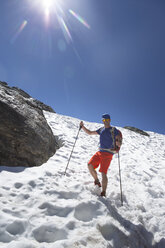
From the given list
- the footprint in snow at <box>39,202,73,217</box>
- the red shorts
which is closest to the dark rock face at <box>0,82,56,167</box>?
the footprint in snow at <box>39,202,73,217</box>

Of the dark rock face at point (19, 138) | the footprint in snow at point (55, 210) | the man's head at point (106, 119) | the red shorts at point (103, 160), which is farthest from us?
the man's head at point (106, 119)

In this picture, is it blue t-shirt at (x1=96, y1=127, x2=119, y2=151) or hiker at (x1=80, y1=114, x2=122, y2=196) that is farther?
blue t-shirt at (x1=96, y1=127, x2=119, y2=151)

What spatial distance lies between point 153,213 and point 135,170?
3158 millimetres

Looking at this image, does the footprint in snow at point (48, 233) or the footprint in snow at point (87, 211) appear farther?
the footprint in snow at point (87, 211)

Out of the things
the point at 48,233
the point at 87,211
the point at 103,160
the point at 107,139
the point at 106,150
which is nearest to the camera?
the point at 48,233

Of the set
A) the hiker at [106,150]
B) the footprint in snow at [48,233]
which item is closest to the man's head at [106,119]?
the hiker at [106,150]

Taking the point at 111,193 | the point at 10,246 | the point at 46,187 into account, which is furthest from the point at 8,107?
the point at 111,193

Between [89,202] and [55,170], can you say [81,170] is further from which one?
[89,202]

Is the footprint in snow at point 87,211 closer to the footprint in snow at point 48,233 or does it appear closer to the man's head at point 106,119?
the footprint in snow at point 48,233

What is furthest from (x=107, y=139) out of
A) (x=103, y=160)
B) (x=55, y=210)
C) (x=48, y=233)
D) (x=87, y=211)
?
(x=48, y=233)

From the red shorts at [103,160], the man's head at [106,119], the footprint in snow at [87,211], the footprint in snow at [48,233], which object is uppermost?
the man's head at [106,119]

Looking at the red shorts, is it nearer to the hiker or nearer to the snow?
the hiker

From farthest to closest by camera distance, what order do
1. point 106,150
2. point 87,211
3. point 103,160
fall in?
point 106,150, point 103,160, point 87,211

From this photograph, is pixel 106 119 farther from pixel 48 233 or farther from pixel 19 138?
pixel 48 233
